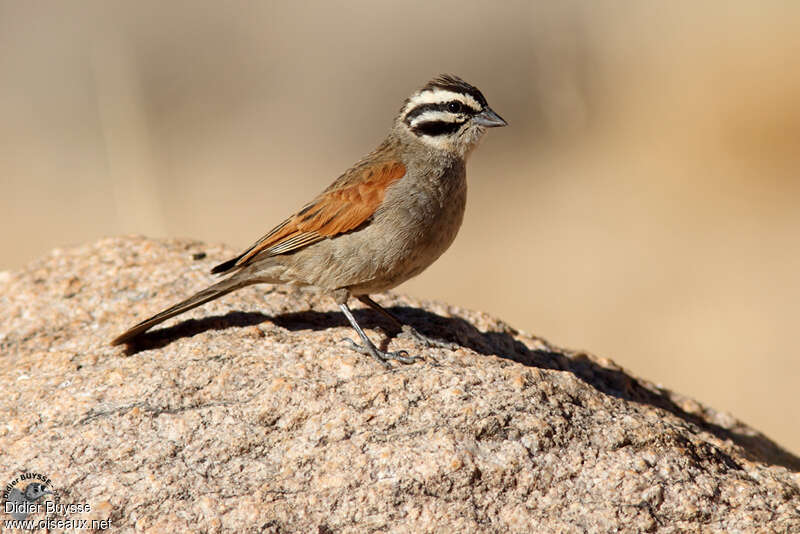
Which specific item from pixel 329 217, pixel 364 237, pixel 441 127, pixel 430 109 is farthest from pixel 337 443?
pixel 430 109

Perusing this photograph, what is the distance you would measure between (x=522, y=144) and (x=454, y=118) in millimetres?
6661

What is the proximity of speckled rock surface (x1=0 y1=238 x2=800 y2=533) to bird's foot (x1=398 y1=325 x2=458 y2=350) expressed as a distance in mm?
84

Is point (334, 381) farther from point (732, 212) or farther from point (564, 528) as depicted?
point (732, 212)

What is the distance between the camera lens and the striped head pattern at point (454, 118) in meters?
5.06

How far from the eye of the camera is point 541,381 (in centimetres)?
400

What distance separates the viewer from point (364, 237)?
4.63 meters

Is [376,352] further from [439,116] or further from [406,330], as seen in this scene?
[439,116]

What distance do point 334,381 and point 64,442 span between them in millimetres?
1099

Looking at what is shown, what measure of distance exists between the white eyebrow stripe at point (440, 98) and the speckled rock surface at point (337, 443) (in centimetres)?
143

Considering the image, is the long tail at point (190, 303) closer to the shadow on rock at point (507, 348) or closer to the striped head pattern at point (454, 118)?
the shadow on rock at point (507, 348)

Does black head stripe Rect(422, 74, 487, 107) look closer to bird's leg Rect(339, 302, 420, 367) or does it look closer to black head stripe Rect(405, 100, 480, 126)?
black head stripe Rect(405, 100, 480, 126)

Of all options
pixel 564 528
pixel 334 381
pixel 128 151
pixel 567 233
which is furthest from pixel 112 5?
pixel 564 528

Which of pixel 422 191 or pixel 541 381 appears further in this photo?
pixel 422 191

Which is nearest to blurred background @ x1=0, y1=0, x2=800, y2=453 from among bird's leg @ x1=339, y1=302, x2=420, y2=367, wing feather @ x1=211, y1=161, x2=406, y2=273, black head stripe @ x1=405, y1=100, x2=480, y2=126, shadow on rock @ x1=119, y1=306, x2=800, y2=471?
shadow on rock @ x1=119, y1=306, x2=800, y2=471
